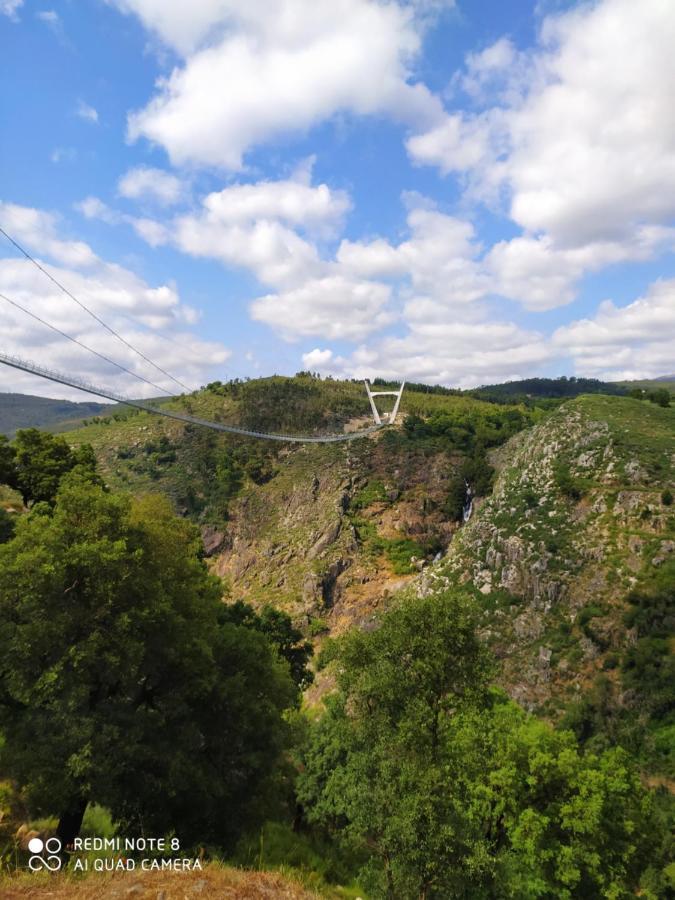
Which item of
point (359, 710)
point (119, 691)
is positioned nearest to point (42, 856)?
point (119, 691)

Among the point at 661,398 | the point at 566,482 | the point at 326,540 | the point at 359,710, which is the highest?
the point at 661,398

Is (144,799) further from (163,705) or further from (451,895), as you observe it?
(451,895)

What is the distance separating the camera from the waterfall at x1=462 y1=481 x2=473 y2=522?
2351 inches

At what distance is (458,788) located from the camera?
13570 millimetres

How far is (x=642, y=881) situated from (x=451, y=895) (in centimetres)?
1160

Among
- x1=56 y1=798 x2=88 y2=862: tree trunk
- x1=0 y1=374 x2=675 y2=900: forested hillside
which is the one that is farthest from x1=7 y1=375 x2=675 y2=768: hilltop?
x1=56 y1=798 x2=88 y2=862: tree trunk

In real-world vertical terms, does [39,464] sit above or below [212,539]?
above

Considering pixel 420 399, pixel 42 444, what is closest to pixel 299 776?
pixel 42 444

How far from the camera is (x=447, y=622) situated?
17.2m

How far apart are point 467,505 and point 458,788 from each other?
49595 millimetres

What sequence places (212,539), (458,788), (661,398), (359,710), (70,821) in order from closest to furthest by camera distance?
(70,821) → (458,788) → (359,710) → (661,398) → (212,539)

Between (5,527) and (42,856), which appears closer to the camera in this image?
(42,856)

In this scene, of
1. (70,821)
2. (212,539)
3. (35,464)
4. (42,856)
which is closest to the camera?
(42,856)

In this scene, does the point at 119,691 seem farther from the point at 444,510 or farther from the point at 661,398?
the point at 661,398
